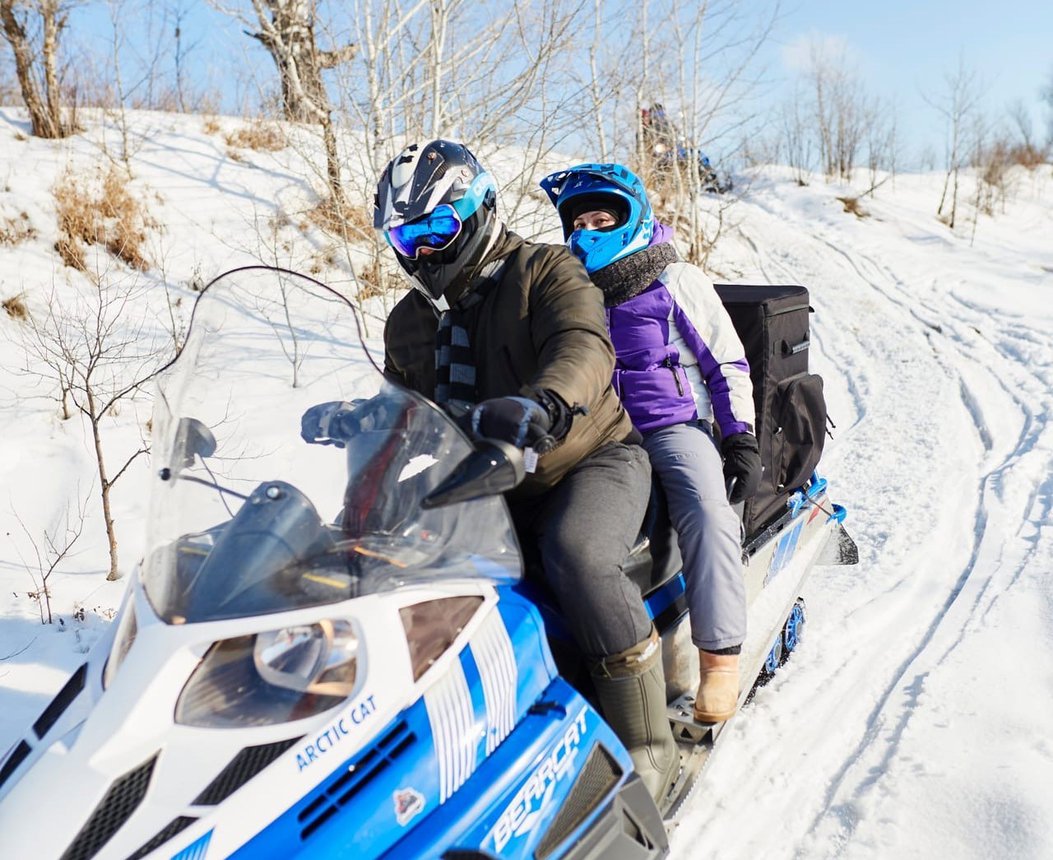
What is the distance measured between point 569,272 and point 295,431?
88cm

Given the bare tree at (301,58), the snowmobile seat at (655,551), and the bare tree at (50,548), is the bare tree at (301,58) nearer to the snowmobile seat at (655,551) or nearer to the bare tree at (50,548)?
the bare tree at (50,548)

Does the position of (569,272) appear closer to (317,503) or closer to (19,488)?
(317,503)

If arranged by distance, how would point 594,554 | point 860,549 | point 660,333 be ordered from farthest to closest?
point 860,549 → point 660,333 → point 594,554

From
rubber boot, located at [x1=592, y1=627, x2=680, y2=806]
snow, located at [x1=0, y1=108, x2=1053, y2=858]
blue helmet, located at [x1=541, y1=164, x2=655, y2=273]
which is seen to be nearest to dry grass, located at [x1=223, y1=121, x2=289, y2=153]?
snow, located at [x1=0, y1=108, x2=1053, y2=858]

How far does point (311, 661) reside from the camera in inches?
58.3

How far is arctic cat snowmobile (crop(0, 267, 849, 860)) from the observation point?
138 centimetres

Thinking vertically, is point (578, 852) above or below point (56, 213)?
below


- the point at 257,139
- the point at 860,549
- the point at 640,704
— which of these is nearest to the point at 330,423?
the point at 640,704

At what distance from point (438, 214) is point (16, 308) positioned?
19.4 ft

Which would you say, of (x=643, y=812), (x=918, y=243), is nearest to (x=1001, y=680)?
(x=643, y=812)

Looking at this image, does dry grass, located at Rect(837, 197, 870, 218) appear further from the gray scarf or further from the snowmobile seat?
the snowmobile seat

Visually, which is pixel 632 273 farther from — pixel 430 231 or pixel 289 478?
pixel 289 478

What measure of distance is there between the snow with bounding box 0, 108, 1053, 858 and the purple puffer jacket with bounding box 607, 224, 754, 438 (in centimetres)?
102

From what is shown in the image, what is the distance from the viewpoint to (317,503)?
5.63 feet
